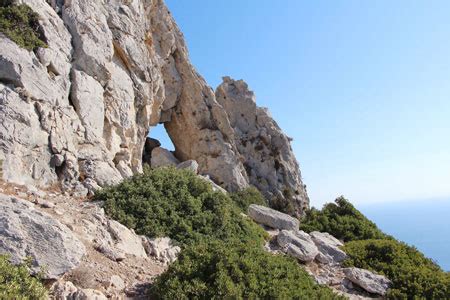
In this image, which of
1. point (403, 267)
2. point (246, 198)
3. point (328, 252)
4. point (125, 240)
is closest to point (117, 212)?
point (125, 240)

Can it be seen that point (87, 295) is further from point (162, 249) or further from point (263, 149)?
point (263, 149)

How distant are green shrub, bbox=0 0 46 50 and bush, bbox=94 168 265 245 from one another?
6.79 m

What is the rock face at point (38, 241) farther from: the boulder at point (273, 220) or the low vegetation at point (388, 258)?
the boulder at point (273, 220)

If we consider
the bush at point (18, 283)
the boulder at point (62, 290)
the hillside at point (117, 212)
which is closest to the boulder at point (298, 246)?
the hillside at point (117, 212)

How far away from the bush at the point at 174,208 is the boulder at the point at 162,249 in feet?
0.76

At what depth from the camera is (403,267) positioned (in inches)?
480

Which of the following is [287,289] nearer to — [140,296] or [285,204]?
[140,296]

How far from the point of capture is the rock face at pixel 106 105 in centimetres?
1113

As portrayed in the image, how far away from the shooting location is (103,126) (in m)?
16.2

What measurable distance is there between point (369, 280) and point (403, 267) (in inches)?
89.0

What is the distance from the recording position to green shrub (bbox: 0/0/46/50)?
1230 centimetres

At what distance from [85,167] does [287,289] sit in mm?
9116

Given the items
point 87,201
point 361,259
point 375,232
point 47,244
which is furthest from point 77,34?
point 375,232

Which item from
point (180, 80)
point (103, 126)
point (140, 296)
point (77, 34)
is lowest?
point (140, 296)
